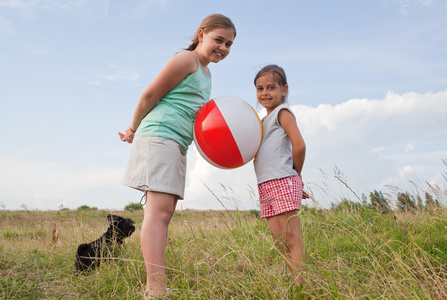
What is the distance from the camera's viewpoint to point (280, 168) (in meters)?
2.88

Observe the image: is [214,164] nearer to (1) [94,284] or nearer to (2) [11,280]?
(1) [94,284]

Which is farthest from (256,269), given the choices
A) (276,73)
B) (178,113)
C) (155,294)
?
(276,73)

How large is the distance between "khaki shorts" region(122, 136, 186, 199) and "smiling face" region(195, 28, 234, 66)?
33.4 inches

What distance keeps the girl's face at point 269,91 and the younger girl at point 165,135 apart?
1.38ft

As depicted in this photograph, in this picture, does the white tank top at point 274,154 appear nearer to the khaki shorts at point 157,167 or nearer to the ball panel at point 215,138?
the ball panel at point 215,138

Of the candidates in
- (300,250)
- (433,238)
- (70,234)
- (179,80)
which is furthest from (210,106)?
(70,234)

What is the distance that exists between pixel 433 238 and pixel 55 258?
15.0 ft

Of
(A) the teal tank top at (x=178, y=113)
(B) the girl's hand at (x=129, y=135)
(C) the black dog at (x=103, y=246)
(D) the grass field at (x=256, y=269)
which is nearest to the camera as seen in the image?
(D) the grass field at (x=256, y=269)

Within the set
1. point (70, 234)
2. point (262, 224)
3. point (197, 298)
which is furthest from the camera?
point (70, 234)

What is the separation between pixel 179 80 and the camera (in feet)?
9.57

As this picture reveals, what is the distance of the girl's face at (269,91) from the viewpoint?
10.2ft

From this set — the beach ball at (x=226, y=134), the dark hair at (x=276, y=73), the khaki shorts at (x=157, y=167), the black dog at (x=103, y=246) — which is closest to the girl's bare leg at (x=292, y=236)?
the beach ball at (x=226, y=134)

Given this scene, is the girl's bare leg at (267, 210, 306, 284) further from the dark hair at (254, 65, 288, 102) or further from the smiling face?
the smiling face

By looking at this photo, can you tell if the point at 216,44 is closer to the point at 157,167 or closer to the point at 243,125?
the point at 243,125
